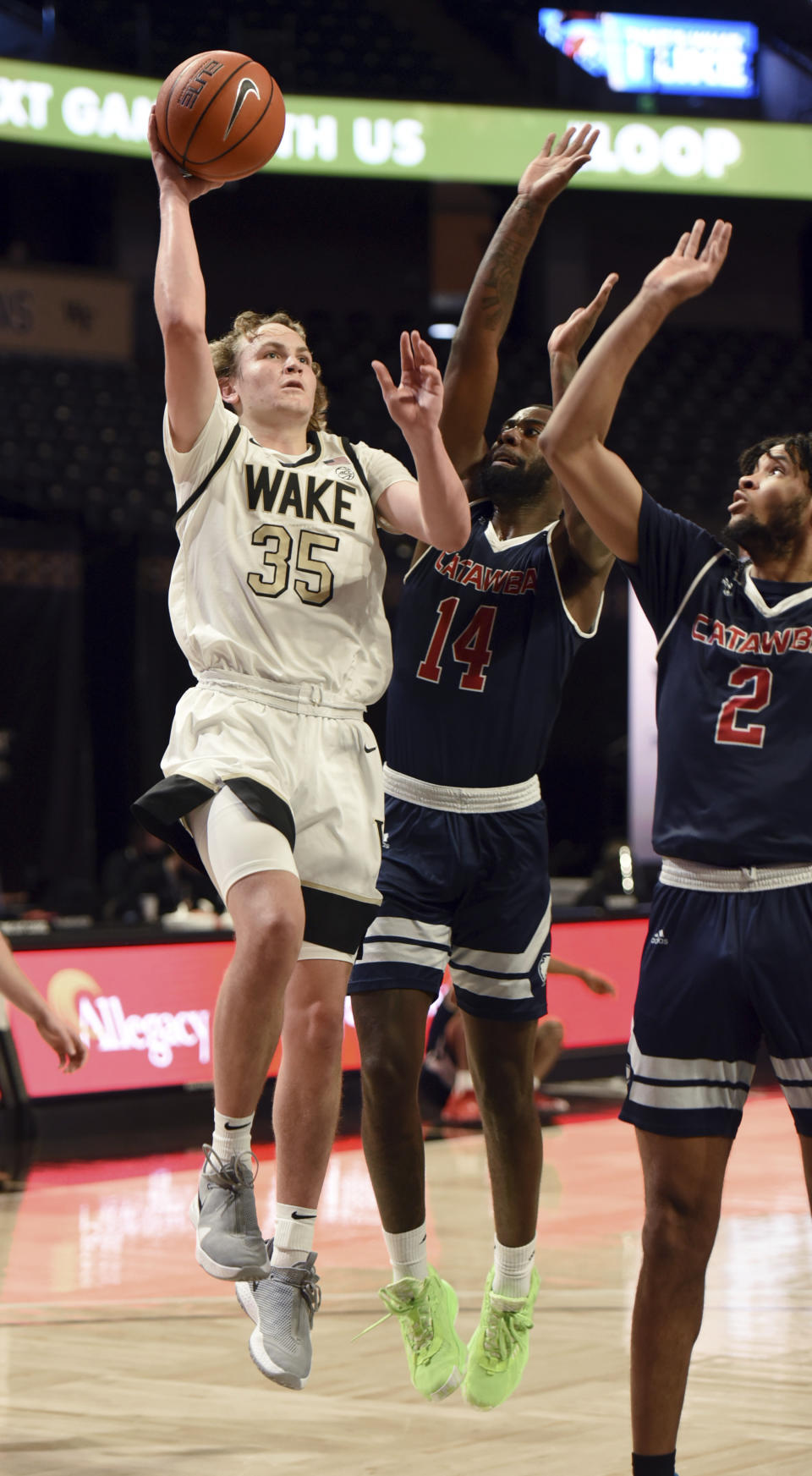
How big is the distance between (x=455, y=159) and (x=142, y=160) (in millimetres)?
3094

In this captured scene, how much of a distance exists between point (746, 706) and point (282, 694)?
3.70ft

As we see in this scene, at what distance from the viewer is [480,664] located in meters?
4.88

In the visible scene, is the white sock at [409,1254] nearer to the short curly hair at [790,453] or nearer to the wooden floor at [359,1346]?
the wooden floor at [359,1346]

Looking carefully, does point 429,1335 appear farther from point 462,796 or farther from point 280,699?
point 280,699

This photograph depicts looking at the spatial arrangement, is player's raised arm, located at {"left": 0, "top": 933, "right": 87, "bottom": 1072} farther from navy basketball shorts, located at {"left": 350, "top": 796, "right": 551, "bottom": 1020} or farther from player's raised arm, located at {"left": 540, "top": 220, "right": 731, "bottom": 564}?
player's raised arm, located at {"left": 540, "top": 220, "right": 731, "bottom": 564}

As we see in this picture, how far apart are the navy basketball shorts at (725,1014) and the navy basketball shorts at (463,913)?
1121 mm

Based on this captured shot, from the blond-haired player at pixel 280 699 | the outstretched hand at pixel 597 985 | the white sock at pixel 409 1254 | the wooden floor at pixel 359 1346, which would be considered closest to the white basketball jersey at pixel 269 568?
the blond-haired player at pixel 280 699

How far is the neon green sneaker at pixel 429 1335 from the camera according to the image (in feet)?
15.4

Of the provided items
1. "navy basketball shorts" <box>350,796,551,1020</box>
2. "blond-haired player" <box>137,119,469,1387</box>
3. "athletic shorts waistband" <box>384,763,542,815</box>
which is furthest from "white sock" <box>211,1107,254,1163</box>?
"athletic shorts waistband" <box>384,763,542,815</box>

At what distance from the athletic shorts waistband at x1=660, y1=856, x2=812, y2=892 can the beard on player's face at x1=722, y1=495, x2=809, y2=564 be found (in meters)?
0.71

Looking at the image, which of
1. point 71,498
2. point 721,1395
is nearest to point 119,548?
point 71,498

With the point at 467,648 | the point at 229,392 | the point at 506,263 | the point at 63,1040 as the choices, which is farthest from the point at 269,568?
the point at 63,1040

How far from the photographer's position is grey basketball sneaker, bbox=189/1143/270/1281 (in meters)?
3.83

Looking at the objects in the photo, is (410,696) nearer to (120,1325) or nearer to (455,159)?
(120,1325)
